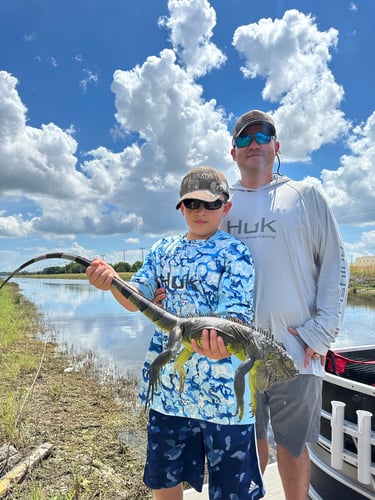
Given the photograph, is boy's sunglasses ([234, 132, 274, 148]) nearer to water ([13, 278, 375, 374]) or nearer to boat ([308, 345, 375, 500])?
boat ([308, 345, 375, 500])

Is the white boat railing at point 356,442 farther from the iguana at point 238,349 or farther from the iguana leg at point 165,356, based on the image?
the iguana leg at point 165,356

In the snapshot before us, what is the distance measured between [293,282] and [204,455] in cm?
124

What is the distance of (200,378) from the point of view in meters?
2.11

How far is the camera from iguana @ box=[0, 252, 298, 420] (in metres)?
1.62

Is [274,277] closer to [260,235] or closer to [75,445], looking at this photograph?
[260,235]

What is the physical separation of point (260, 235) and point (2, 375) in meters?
8.77

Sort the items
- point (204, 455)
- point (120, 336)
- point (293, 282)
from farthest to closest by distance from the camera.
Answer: point (120, 336)
point (293, 282)
point (204, 455)

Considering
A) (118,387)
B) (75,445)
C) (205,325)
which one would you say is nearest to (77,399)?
(118,387)

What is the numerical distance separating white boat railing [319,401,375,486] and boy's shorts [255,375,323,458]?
0.17 metres

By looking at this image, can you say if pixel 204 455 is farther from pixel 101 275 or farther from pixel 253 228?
pixel 253 228

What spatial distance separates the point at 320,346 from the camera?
2553mm

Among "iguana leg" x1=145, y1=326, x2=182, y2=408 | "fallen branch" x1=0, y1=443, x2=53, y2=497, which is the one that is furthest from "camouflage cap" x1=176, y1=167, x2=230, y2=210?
"fallen branch" x1=0, y1=443, x2=53, y2=497

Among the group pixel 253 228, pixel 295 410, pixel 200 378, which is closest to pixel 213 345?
pixel 200 378

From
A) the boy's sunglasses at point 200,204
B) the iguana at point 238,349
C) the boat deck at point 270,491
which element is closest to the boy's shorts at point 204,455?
the iguana at point 238,349
